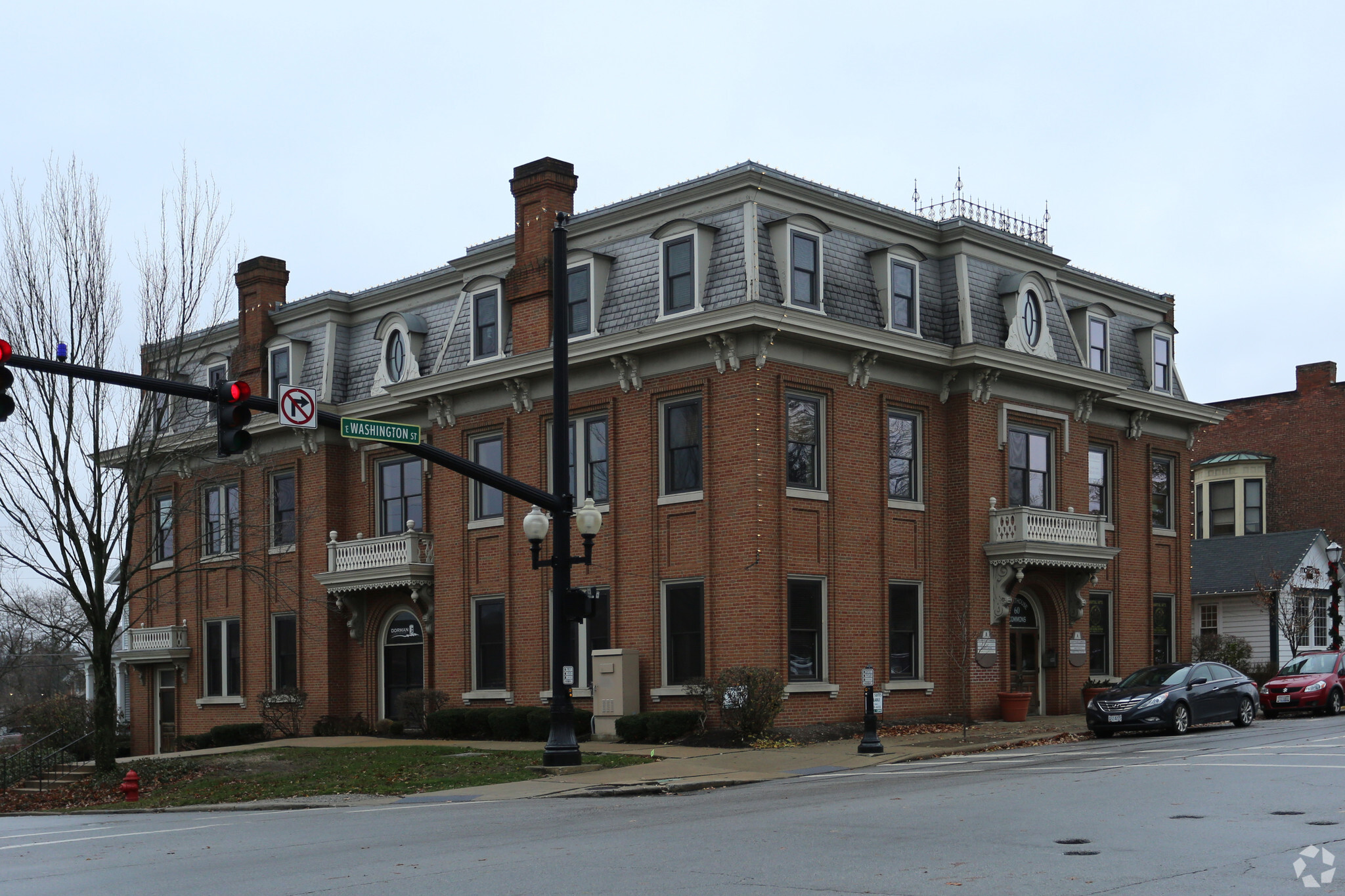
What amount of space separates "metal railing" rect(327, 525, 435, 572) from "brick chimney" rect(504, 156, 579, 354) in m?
5.87

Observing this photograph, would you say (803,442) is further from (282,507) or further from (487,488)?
(282,507)

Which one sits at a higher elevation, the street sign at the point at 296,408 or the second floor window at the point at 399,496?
the street sign at the point at 296,408

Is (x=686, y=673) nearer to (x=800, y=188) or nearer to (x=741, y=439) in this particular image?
(x=741, y=439)

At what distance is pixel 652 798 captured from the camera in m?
19.2

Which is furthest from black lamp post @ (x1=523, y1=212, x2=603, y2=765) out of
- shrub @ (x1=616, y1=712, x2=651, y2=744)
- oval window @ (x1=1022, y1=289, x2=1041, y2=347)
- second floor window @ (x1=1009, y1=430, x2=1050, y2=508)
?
oval window @ (x1=1022, y1=289, x2=1041, y2=347)

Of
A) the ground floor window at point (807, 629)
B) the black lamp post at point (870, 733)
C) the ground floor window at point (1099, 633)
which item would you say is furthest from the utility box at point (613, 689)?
the ground floor window at point (1099, 633)

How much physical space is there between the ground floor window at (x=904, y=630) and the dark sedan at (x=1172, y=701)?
4.50 m

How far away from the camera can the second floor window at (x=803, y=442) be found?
95.9 feet

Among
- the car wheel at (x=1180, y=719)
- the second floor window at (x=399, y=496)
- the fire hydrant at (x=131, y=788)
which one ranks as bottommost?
the fire hydrant at (x=131, y=788)

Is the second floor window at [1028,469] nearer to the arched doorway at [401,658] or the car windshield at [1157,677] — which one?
the car windshield at [1157,677]

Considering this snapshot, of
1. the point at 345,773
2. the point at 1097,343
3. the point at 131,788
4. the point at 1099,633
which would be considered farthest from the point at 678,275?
the point at 1099,633

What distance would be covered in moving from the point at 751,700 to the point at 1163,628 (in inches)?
668

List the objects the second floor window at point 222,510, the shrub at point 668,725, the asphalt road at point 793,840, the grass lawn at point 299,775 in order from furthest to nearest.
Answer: the second floor window at point 222,510, the shrub at point 668,725, the grass lawn at point 299,775, the asphalt road at point 793,840

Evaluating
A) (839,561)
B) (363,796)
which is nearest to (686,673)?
(839,561)
